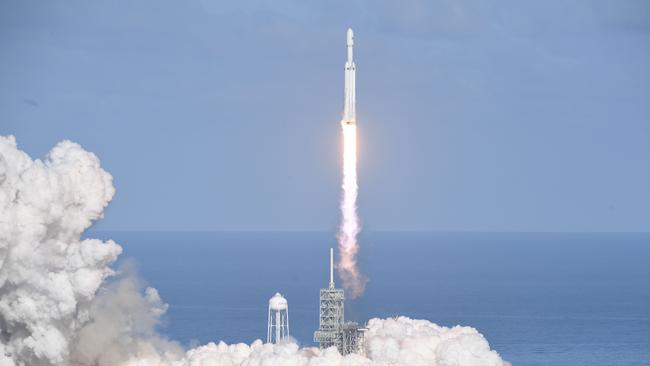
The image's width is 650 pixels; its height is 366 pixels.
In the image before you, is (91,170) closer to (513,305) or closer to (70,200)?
(70,200)

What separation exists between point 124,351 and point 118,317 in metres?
2.05

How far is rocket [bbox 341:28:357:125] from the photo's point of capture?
85062 millimetres

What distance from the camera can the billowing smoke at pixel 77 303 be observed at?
80062 millimetres

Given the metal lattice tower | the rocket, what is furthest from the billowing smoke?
the rocket

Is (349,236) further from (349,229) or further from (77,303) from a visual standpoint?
(77,303)

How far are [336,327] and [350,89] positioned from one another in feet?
46.5

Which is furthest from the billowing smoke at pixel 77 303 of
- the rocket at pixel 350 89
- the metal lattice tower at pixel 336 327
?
the rocket at pixel 350 89

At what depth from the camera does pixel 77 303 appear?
82.6m

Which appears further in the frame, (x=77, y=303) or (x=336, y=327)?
(x=336, y=327)

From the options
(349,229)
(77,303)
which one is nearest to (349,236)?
(349,229)

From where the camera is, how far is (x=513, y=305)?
169375mm

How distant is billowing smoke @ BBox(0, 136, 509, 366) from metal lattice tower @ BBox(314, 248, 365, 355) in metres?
0.91

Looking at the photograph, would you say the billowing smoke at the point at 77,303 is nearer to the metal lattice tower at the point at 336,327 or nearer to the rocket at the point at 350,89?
the metal lattice tower at the point at 336,327

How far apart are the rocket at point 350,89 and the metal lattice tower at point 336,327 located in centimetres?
1014
